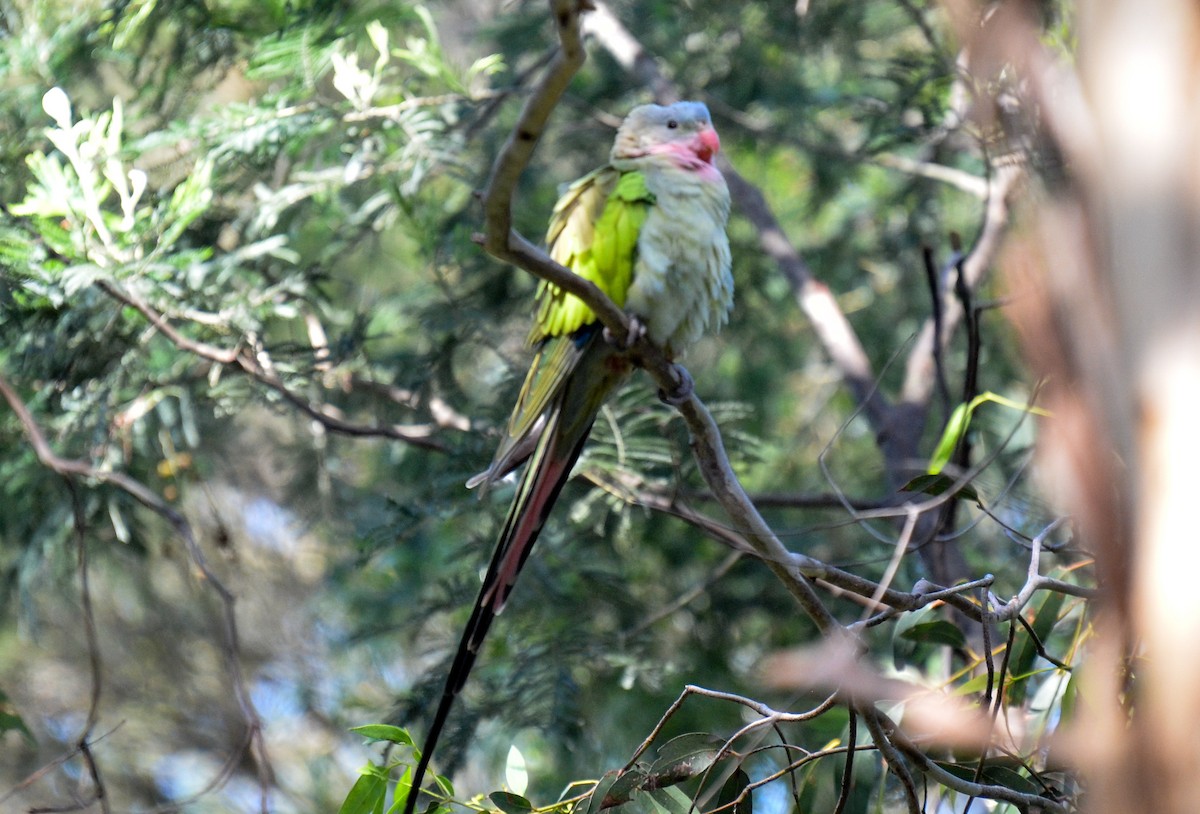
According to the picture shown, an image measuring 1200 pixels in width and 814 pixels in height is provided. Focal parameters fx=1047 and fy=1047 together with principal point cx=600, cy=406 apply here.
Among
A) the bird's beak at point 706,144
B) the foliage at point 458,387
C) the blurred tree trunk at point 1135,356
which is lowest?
the foliage at point 458,387

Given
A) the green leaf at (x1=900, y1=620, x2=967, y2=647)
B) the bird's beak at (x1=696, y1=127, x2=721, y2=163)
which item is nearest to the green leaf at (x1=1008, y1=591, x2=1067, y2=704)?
the green leaf at (x1=900, y1=620, x2=967, y2=647)

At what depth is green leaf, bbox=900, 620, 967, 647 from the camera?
6.33 feet

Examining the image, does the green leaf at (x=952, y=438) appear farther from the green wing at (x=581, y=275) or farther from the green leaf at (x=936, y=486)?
the green wing at (x=581, y=275)

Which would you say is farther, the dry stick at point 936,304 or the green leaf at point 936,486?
the dry stick at point 936,304

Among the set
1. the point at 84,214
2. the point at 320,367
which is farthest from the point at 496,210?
the point at 320,367

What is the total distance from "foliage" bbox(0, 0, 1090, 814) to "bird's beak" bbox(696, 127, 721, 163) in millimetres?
677

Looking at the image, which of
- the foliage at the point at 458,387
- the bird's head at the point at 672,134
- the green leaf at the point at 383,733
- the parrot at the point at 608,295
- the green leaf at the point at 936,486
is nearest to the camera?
the green leaf at the point at 383,733

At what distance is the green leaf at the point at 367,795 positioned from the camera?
1693mm

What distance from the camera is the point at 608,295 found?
7.00 ft

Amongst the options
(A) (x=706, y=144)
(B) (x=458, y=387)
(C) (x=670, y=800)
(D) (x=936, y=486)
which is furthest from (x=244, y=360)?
(D) (x=936, y=486)

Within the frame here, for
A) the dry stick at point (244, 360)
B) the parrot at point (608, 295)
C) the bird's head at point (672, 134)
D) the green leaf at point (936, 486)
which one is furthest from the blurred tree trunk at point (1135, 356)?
the dry stick at point (244, 360)

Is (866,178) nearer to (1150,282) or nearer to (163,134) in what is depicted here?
(163,134)

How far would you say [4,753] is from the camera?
5480 mm

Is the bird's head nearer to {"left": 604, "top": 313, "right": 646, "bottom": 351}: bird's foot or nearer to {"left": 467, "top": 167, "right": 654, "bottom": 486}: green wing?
{"left": 467, "top": 167, "right": 654, "bottom": 486}: green wing
